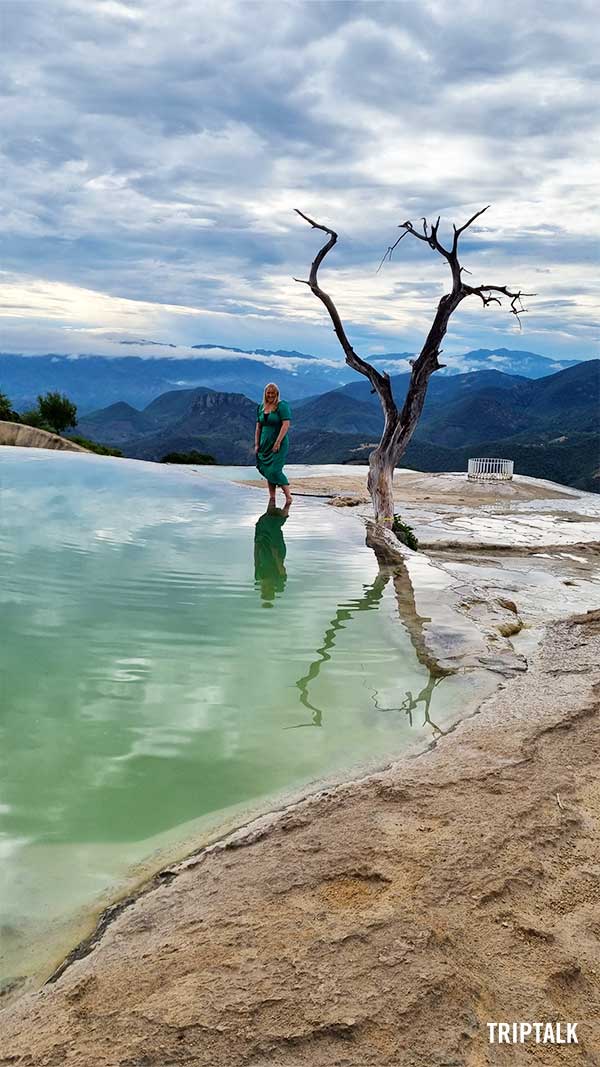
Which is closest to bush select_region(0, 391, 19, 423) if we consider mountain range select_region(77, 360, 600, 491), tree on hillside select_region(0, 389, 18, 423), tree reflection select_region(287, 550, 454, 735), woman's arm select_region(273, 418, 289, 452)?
tree on hillside select_region(0, 389, 18, 423)

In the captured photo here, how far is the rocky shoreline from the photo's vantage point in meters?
1.83

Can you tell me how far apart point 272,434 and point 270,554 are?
3.37 metres

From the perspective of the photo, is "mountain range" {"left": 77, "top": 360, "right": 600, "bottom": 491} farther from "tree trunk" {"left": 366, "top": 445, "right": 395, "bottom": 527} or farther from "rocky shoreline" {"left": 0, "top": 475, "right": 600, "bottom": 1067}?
"rocky shoreline" {"left": 0, "top": 475, "right": 600, "bottom": 1067}

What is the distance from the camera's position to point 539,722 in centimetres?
370

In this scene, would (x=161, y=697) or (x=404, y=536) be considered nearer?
(x=161, y=697)

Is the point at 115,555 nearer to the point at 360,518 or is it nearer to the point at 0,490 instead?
the point at 360,518

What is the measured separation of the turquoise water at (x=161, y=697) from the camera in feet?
8.93

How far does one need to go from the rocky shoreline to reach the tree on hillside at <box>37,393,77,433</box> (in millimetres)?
41679

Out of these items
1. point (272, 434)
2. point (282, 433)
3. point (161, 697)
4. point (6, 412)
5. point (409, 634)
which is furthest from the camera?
point (6, 412)

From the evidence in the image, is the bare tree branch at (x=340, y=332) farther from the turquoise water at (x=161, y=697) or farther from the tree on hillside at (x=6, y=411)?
the tree on hillside at (x=6, y=411)

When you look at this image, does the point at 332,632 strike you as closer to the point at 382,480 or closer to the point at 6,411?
the point at 382,480

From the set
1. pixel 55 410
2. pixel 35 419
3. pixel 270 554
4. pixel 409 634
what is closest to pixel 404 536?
pixel 270 554

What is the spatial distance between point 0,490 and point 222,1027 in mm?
10346

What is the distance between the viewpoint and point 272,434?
1071 cm
